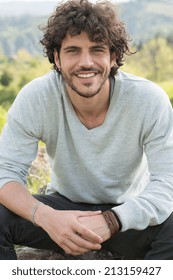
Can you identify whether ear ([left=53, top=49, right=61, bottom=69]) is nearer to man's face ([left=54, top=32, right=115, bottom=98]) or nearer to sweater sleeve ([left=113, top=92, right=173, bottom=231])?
man's face ([left=54, top=32, right=115, bottom=98])

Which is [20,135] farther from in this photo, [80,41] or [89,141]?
[80,41]

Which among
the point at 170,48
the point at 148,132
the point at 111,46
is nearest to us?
the point at 148,132

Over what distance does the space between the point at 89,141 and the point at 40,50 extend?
7.54 meters

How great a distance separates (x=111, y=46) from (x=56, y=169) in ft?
2.37

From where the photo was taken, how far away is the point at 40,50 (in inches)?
396

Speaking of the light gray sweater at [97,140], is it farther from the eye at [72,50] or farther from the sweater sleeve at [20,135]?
the eye at [72,50]

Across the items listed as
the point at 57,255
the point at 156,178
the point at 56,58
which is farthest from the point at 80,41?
the point at 57,255

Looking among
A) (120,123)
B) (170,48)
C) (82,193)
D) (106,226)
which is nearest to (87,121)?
(120,123)

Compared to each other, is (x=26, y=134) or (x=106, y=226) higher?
(x=26, y=134)

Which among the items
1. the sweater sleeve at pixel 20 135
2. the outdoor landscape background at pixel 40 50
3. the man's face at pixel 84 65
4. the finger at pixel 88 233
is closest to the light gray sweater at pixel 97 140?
the sweater sleeve at pixel 20 135

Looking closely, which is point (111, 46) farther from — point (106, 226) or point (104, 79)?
point (106, 226)

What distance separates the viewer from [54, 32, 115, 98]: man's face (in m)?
2.65

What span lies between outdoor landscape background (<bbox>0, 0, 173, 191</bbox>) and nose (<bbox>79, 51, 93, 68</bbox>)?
342 centimetres

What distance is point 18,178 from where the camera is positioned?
2.69 m
